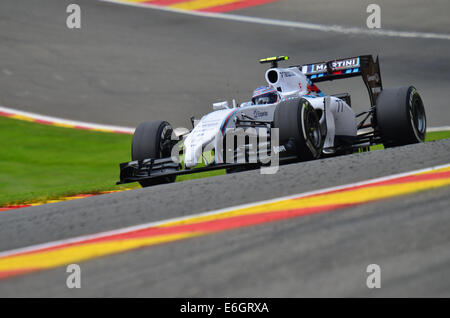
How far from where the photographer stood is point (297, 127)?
19.5ft

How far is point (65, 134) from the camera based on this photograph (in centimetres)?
1089

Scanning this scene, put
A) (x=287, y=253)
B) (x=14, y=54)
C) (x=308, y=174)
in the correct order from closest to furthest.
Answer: (x=287, y=253), (x=308, y=174), (x=14, y=54)

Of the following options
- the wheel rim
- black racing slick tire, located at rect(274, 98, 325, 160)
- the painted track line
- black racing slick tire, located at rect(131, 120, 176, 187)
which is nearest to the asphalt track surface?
the painted track line

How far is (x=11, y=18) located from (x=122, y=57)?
12.4 ft

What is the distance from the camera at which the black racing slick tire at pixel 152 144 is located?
22.6 feet

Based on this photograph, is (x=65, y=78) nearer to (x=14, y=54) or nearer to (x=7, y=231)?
(x=14, y=54)

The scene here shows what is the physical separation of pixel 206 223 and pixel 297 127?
9.70ft

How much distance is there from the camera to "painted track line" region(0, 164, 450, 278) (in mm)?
2938

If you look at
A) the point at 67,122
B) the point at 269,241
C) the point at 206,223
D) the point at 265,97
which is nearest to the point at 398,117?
the point at 265,97

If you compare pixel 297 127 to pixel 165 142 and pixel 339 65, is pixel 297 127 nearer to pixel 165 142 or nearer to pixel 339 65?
pixel 165 142

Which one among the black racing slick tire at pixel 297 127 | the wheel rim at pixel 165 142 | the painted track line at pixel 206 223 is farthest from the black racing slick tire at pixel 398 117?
the painted track line at pixel 206 223

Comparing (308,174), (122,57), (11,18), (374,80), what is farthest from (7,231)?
(11,18)

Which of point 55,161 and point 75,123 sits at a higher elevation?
point 75,123

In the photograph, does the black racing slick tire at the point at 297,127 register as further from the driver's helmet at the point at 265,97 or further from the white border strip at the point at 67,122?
the white border strip at the point at 67,122
